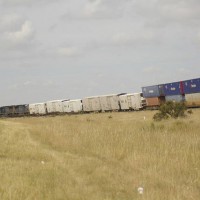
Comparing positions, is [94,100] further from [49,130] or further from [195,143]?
[195,143]

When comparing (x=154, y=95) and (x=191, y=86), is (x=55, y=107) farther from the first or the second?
(x=191, y=86)

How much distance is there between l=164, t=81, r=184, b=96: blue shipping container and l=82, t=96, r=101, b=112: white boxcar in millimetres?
20091

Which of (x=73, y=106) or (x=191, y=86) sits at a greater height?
(x=191, y=86)

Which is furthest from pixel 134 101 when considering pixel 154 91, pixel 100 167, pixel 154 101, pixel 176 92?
pixel 100 167

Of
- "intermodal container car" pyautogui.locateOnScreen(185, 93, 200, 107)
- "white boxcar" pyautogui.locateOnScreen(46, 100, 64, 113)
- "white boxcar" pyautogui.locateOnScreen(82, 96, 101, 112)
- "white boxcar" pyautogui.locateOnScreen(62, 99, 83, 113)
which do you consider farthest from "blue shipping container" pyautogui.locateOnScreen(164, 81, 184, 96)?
"white boxcar" pyautogui.locateOnScreen(46, 100, 64, 113)

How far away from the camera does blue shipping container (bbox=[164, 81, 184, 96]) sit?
62.8 m

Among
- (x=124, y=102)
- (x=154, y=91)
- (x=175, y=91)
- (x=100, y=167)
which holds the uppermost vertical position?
(x=154, y=91)

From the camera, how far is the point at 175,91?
64375mm

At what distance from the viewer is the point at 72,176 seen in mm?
10141

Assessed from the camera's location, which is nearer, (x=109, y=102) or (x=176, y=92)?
(x=176, y=92)

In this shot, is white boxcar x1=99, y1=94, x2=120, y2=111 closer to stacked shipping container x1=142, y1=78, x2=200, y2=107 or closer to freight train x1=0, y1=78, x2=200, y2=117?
freight train x1=0, y1=78, x2=200, y2=117

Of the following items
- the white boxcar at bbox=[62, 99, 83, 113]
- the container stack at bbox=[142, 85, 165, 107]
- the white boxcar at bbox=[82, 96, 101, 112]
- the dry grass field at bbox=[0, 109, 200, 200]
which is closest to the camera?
the dry grass field at bbox=[0, 109, 200, 200]

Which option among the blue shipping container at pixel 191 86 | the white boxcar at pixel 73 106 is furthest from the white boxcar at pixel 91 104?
the blue shipping container at pixel 191 86

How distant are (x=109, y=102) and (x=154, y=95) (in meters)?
13.5
